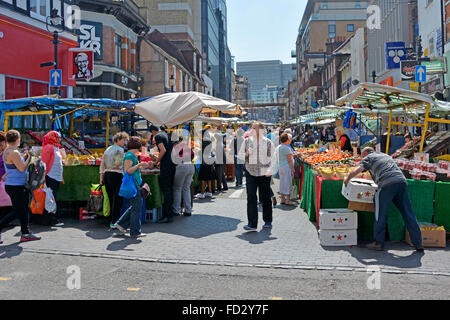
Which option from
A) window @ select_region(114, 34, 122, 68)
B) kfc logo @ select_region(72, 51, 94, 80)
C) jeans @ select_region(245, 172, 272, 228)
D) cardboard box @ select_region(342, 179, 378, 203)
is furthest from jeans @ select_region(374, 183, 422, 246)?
window @ select_region(114, 34, 122, 68)

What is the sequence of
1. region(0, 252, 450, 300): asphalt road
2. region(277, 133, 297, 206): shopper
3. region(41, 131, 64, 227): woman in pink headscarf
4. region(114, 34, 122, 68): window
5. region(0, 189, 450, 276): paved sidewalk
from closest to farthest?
region(0, 252, 450, 300): asphalt road, region(0, 189, 450, 276): paved sidewalk, region(41, 131, 64, 227): woman in pink headscarf, region(277, 133, 297, 206): shopper, region(114, 34, 122, 68): window

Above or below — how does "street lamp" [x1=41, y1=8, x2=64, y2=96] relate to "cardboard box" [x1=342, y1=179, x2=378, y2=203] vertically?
above

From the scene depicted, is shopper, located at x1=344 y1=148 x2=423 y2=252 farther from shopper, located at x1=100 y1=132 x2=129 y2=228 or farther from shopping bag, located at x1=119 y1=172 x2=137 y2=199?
shopper, located at x1=100 y1=132 x2=129 y2=228

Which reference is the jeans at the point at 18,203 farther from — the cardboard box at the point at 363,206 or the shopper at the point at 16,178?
the cardboard box at the point at 363,206

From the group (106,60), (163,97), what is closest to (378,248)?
(163,97)

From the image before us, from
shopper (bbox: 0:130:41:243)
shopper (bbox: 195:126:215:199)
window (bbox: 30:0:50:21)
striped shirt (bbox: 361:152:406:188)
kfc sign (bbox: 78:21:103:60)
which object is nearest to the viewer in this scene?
striped shirt (bbox: 361:152:406:188)

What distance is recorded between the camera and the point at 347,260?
644 centimetres

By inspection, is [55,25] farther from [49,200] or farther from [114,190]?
[114,190]

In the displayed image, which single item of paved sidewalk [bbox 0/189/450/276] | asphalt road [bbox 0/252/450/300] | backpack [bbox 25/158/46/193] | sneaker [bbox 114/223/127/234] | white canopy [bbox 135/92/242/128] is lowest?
asphalt road [bbox 0/252/450/300]

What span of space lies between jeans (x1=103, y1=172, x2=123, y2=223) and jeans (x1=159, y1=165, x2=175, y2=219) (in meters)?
1.04

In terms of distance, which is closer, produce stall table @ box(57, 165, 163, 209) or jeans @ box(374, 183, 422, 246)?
jeans @ box(374, 183, 422, 246)

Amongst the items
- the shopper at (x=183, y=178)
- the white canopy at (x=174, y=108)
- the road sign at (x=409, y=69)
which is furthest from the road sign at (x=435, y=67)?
the shopper at (x=183, y=178)

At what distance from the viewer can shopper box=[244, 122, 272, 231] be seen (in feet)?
27.6

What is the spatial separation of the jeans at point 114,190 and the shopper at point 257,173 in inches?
95.9
